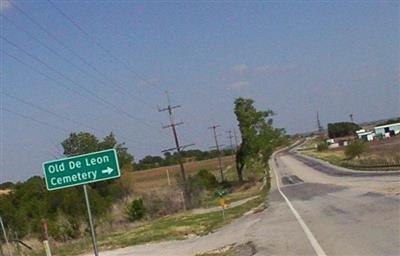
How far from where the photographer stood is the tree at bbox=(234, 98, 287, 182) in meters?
88.4

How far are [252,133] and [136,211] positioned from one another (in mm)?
34069

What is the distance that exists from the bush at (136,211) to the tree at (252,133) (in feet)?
103

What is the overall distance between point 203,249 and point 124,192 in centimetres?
5755

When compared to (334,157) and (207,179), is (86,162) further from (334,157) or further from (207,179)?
(334,157)

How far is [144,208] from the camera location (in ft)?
196

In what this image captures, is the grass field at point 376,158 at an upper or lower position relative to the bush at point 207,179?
lower

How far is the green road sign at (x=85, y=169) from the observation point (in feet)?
49.5

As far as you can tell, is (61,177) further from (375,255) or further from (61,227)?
(61,227)

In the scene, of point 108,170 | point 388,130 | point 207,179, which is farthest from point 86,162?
point 388,130

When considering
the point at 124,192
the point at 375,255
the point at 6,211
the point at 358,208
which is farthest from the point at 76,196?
the point at 375,255

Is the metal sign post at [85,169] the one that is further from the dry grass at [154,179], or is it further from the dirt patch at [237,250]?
the dry grass at [154,179]

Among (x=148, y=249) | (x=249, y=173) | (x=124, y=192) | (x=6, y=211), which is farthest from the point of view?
(x=249, y=173)

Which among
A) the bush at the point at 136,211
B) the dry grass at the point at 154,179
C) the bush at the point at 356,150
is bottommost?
the bush at the point at 136,211

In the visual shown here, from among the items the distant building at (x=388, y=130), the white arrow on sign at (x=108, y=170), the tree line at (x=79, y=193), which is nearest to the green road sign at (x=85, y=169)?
the white arrow on sign at (x=108, y=170)
